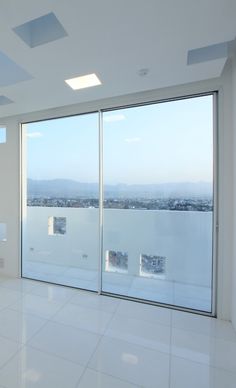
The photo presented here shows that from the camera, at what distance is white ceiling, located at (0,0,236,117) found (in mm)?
1370

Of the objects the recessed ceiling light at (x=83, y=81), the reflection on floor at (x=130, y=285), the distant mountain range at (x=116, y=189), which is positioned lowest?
the reflection on floor at (x=130, y=285)

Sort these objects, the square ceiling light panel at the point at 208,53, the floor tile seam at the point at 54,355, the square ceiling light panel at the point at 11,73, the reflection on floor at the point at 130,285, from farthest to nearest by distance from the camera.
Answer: the reflection on floor at the point at 130,285 → the square ceiling light panel at the point at 11,73 → the square ceiling light panel at the point at 208,53 → the floor tile seam at the point at 54,355

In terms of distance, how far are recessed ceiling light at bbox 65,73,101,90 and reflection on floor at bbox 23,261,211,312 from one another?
2668 millimetres

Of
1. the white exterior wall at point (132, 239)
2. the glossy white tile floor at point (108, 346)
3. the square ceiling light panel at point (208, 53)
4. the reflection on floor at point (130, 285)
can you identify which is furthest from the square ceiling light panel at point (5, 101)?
the glossy white tile floor at point (108, 346)

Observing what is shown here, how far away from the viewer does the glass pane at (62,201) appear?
127 inches

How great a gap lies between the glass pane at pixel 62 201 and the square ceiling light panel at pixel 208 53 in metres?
1.56

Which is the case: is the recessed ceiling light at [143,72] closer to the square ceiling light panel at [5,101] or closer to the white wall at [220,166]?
the white wall at [220,166]

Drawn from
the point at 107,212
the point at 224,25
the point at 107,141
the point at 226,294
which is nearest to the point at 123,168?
the point at 107,141

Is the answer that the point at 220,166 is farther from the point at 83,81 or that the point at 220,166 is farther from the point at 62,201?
the point at 62,201

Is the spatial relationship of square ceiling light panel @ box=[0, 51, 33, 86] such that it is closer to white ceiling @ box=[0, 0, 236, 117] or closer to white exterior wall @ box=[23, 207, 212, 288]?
white ceiling @ box=[0, 0, 236, 117]

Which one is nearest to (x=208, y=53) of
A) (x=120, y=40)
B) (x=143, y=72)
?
(x=143, y=72)

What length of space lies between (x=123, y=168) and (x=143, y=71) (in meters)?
1.29

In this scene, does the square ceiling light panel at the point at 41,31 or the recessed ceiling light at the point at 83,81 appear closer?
the square ceiling light panel at the point at 41,31

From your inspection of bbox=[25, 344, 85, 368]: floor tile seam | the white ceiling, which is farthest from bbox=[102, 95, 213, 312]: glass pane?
bbox=[25, 344, 85, 368]: floor tile seam
